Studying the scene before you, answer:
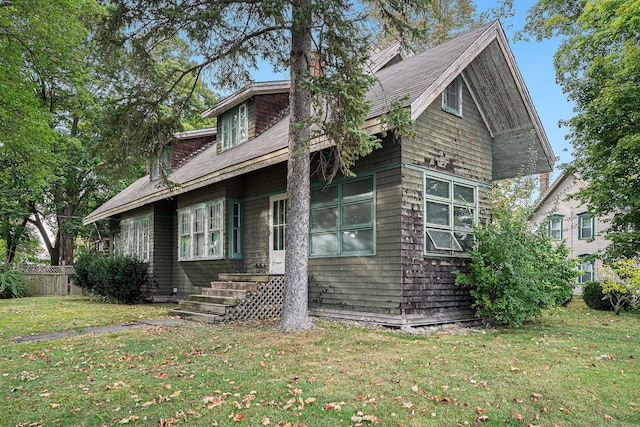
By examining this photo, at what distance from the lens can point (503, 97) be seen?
10984 mm

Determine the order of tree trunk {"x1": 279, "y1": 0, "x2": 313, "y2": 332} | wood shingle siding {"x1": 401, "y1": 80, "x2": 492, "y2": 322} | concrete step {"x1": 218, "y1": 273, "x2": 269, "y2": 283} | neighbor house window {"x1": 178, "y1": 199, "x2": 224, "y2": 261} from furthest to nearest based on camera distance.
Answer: neighbor house window {"x1": 178, "y1": 199, "x2": 224, "y2": 261}
concrete step {"x1": 218, "y1": 273, "x2": 269, "y2": 283}
wood shingle siding {"x1": 401, "y1": 80, "x2": 492, "y2": 322}
tree trunk {"x1": 279, "y1": 0, "x2": 313, "y2": 332}

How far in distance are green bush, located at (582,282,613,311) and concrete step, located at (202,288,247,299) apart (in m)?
11.7

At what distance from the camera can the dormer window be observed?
14.5 m

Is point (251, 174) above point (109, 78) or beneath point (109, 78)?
beneath

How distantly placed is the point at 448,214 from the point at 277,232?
423cm

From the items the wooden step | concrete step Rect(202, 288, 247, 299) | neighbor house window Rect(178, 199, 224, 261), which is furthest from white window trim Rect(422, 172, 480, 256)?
neighbor house window Rect(178, 199, 224, 261)

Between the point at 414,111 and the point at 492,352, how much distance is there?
4.12m

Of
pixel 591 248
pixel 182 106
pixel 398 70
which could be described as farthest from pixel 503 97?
pixel 591 248

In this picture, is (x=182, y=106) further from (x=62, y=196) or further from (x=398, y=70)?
(x=62, y=196)

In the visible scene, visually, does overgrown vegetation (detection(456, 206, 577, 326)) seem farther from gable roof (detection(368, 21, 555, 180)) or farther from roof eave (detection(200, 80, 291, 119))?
roof eave (detection(200, 80, 291, 119))

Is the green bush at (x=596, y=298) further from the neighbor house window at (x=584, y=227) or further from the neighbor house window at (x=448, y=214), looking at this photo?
the neighbor house window at (x=584, y=227)

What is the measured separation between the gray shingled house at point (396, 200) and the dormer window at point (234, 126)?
62 centimetres

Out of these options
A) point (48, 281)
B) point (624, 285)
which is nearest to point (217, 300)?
point (624, 285)

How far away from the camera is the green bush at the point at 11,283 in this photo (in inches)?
782
